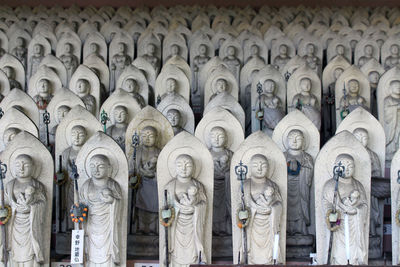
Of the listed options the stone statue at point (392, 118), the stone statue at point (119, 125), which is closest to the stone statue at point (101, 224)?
the stone statue at point (119, 125)

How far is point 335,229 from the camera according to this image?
6199mm

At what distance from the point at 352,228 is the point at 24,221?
3431 mm

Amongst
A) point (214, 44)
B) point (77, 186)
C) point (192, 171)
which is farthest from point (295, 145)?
point (214, 44)

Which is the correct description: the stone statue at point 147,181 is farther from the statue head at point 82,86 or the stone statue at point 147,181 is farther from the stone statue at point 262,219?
the statue head at point 82,86

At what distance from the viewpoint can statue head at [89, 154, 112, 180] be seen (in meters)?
6.19

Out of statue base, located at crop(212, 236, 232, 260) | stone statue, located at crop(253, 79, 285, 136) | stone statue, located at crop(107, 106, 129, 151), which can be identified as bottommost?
statue base, located at crop(212, 236, 232, 260)

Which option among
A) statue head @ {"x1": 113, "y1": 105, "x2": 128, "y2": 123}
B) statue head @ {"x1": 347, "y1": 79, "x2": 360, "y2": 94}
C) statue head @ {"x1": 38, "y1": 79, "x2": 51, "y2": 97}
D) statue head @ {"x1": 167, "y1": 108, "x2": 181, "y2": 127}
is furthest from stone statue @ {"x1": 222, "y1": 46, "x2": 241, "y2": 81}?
statue head @ {"x1": 38, "y1": 79, "x2": 51, "y2": 97}

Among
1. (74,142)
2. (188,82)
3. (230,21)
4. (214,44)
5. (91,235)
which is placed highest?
(230,21)

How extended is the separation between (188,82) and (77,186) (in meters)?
3.37

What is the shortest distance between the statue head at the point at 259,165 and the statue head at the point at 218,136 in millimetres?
877

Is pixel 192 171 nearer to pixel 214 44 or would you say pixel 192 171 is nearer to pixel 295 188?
pixel 295 188

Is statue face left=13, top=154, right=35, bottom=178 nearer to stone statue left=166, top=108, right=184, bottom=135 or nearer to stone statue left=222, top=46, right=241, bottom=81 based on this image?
stone statue left=166, top=108, right=184, bottom=135

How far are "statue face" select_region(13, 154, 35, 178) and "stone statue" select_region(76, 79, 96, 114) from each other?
9.26ft

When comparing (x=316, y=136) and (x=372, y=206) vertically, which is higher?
(x=316, y=136)
